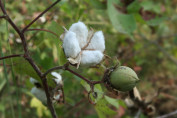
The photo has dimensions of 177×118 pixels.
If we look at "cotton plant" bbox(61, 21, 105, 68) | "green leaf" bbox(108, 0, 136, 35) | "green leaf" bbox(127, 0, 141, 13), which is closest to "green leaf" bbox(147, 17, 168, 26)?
"green leaf" bbox(127, 0, 141, 13)

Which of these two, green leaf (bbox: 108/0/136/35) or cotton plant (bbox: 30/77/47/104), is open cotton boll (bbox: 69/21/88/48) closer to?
cotton plant (bbox: 30/77/47/104)

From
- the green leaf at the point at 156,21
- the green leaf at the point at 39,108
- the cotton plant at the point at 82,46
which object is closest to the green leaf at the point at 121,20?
the green leaf at the point at 156,21

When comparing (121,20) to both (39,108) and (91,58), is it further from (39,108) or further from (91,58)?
(39,108)

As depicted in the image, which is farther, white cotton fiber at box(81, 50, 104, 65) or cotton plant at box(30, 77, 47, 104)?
cotton plant at box(30, 77, 47, 104)

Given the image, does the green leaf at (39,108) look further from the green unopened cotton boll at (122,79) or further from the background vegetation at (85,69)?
the green unopened cotton boll at (122,79)

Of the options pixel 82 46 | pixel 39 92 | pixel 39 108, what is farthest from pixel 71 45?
pixel 39 108

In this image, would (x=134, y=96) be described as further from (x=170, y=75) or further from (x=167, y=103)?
(x=170, y=75)
